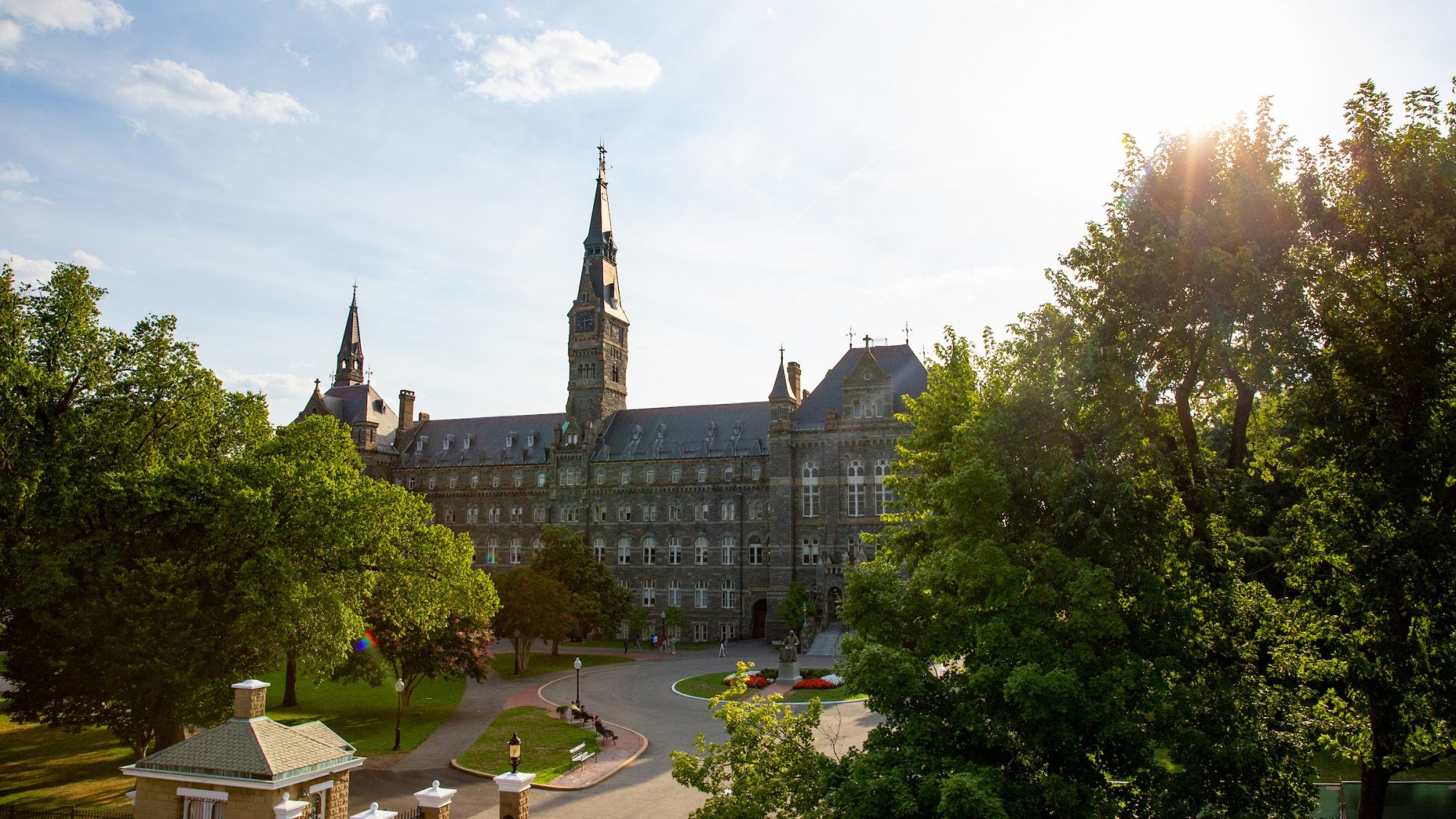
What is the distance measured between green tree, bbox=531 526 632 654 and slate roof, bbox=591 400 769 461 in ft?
39.5

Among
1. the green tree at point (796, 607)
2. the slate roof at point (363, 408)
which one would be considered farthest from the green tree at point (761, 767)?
the slate roof at point (363, 408)

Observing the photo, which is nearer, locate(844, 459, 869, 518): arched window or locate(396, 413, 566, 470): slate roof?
locate(844, 459, 869, 518): arched window

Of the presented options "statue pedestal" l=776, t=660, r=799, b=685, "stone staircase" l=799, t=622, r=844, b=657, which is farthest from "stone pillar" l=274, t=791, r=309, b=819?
"stone staircase" l=799, t=622, r=844, b=657

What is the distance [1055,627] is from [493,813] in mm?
17436

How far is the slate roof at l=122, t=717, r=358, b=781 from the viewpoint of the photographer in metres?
20.3

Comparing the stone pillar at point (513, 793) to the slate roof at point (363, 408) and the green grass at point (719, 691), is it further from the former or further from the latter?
the slate roof at point (363, 408)

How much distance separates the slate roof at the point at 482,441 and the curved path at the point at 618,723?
A: 30.7 m

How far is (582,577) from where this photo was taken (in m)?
65.5

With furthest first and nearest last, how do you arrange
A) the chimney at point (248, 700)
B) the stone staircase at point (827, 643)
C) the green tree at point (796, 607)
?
the green tree at point (796, 607) < the stone staircase at point (827, 643) < the chimney at point (248, 700)

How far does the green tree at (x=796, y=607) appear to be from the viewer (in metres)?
63.3

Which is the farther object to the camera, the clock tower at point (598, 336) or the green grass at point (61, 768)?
the clock tower at point (598, 336)

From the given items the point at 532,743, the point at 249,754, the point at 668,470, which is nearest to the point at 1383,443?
the point at 249,754

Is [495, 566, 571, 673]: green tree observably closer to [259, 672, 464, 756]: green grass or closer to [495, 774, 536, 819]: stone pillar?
[259, 672, 464, 756]: green grass

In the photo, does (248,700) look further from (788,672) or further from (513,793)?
(788,672)
